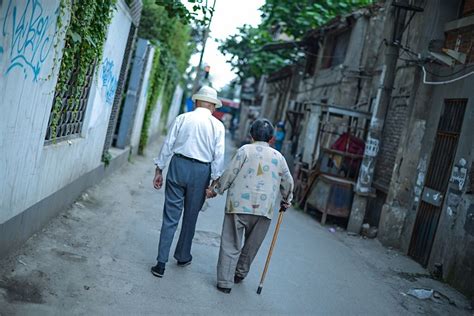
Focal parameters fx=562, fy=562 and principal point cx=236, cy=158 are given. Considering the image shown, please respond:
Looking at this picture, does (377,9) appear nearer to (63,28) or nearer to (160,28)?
(160,28)

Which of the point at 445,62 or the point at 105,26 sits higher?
the point at 445,62

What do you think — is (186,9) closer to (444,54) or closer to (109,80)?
(109,80)

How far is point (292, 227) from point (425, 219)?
250 centimetres

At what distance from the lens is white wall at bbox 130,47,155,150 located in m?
13.6

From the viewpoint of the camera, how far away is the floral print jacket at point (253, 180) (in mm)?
5531

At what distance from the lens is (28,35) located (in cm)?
445

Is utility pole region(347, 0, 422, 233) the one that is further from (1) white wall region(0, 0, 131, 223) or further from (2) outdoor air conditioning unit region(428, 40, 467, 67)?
(1) white wall region(0, 0, 131, 223)

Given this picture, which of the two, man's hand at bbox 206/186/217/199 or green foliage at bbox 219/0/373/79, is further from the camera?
green foliage at bbox 219/0/373/79

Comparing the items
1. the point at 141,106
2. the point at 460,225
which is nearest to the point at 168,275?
the point at 460,225

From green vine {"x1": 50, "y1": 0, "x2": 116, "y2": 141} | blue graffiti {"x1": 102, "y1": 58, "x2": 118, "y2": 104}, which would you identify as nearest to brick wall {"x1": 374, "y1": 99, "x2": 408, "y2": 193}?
blue graffiti {"x1": 102, "y1": 58, "x2": 118, "y2": 104}

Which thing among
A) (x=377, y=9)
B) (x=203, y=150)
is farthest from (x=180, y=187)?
(x=377, y=9)

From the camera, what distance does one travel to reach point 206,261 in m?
6.54

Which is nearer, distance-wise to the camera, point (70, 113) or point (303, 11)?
point (70, 113)

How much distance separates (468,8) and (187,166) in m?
6.41
